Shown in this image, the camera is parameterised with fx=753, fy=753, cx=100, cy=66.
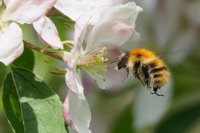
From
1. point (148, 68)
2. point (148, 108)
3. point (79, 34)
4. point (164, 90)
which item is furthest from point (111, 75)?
point (148, 108)

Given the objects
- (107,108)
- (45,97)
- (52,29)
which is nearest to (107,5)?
(52,29)

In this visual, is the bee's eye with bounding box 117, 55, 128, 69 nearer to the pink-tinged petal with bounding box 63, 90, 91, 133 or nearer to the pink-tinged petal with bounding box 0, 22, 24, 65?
the pink-tinged petal with bounding box 63, 90, 91, 133

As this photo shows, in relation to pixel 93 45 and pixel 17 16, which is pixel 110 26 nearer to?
pixel 93 45

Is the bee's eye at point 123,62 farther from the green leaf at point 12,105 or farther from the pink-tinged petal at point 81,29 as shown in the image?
the green leaf at point 12,105

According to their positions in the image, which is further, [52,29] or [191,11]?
[191,11]

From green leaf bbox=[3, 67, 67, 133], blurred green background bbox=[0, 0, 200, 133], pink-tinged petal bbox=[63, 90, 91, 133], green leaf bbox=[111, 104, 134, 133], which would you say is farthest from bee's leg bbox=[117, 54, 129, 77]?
green leaf bbox=[111, 104, 134, 133]

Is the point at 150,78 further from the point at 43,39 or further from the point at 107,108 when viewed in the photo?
→ the point at 107,108

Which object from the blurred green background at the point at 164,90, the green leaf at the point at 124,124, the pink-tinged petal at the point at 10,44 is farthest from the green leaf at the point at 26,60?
the green leaf at the point at 124,124
